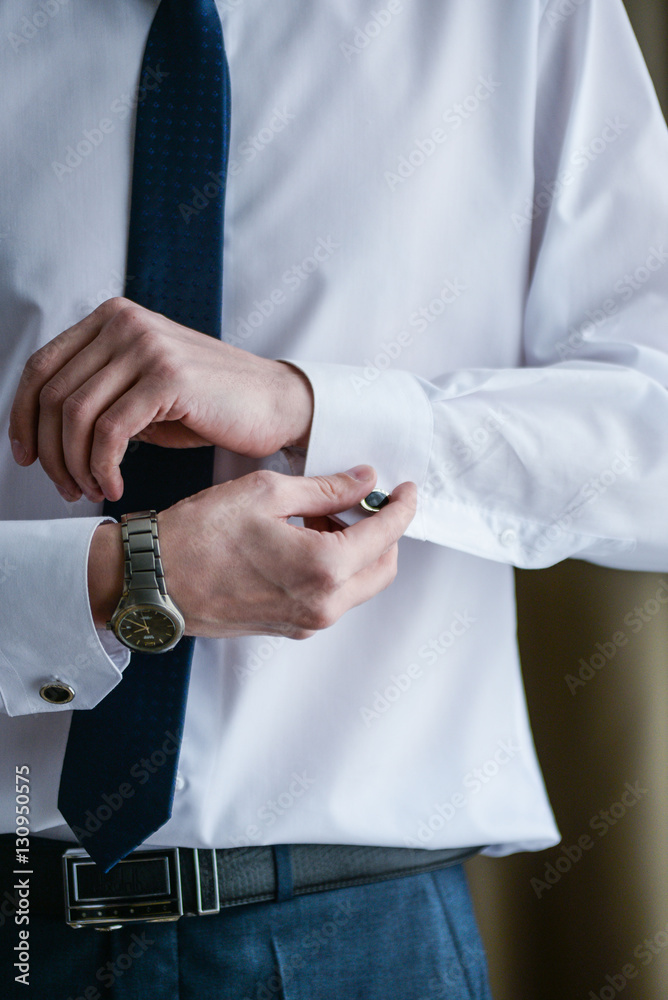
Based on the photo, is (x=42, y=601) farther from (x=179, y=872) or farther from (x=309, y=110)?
(x=309, y=110)

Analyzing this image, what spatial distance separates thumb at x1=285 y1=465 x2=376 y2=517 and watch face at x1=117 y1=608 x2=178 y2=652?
148mm

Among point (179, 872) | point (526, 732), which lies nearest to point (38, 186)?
point (179, 872)

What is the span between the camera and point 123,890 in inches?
32.4

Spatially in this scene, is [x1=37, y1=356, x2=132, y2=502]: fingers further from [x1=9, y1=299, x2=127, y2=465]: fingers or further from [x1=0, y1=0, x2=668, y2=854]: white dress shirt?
[x1=0, y1=0, x2=668, y2=854]: white dress shirt

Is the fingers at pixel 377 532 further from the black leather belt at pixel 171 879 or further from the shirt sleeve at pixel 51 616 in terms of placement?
the black leather belt at pixel 171 879

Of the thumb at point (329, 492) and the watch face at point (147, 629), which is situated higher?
the thumb at point (329, 492)

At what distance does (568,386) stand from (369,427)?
25 centimetres

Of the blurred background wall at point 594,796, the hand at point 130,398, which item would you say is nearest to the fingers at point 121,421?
the hand at point 130,398

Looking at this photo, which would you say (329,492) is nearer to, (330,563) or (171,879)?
(330,563)

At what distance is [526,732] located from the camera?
1.02m

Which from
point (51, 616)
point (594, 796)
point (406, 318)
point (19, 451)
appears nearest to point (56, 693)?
point (51, 616)

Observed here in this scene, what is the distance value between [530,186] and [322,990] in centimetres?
100

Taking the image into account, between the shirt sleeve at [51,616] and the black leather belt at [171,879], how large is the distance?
0.21 meters

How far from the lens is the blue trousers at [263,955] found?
2.71 ft
